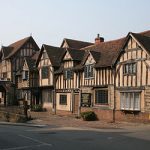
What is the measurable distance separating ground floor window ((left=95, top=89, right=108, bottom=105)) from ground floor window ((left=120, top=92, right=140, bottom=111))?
87.2 inches

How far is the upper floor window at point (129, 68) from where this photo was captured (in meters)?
25.0

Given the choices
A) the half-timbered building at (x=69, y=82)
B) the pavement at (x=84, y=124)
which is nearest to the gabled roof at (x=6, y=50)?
the half-timbered building at (x=69, y=82)

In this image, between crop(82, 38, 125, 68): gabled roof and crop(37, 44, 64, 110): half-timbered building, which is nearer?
crop(82, 38, 125, 68): gabled roof

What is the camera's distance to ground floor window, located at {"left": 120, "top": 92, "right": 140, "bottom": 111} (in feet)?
80.1

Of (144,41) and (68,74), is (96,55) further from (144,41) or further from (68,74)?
(144,41)

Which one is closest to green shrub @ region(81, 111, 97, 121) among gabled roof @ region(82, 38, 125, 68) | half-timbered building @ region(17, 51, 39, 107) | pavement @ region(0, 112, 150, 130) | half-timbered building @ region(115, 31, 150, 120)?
pavement @ region(0, 112, 150, 130)

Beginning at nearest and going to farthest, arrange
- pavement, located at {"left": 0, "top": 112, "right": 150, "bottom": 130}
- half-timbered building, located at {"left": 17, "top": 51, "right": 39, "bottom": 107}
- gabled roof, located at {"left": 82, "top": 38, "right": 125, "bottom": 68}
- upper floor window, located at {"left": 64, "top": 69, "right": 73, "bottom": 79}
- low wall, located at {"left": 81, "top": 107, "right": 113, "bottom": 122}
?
pavement, located at {"left": 0, "top": 112, "right": 150, "bottom": 130} < low wall, located at {"left": 81, "top": 107, "right": 113, "bottom": 122} < gabled roof, located at {"left": 82, "top": 38, "right": 125, "bottom": 68} < upper floor window, located at {"left": 64, "top": 69, "right": 73, "bottom": 79} < half-timbered building, located at {"left": 17, "top": 51, "right": 39, "bottom": 107}

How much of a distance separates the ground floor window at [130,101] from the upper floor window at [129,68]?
164 cm

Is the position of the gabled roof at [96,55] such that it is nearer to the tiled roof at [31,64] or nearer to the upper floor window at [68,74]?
the upper floor window at [68,74]

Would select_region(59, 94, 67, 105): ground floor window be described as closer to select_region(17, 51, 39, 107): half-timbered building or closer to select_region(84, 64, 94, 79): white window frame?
select_region(84, 64, 94, 79): white window frame

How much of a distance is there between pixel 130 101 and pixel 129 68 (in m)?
2.53

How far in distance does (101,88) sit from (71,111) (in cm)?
606

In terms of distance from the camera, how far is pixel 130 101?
25.0 metres

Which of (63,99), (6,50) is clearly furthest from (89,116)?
(6,50)
